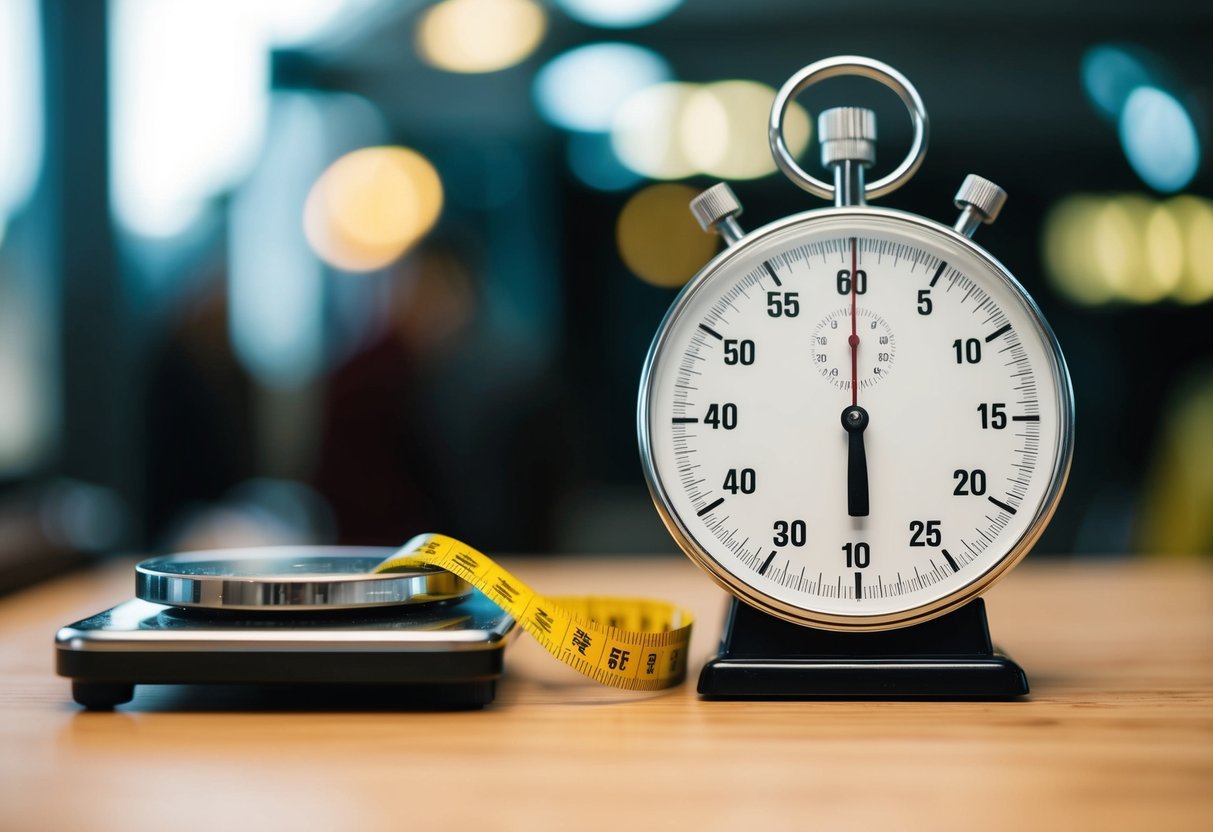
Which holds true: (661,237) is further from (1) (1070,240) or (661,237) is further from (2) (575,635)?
(2) (575,635)

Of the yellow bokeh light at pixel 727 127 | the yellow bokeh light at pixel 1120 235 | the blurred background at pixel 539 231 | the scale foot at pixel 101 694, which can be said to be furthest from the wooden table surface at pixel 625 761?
the yellow bokeh light at pixel 1120 235

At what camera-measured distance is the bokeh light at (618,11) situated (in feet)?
11.3

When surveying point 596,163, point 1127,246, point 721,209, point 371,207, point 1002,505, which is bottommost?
point 1002,505

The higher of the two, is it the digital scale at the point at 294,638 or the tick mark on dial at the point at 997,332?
the tick mark on dial at the point at 997,332

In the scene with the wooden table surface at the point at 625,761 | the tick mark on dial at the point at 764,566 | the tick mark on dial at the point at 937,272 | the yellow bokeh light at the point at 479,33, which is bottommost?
the wooden table surface at the point at 625,761

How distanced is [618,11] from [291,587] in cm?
312

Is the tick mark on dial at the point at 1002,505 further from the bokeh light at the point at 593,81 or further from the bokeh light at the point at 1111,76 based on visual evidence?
the bokeh light at the point at 1111,76

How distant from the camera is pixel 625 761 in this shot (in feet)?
2.05

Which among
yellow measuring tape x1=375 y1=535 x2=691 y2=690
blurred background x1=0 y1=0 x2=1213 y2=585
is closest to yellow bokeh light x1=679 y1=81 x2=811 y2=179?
blurred background x1=0 y1=0 x2=1213 y2=585

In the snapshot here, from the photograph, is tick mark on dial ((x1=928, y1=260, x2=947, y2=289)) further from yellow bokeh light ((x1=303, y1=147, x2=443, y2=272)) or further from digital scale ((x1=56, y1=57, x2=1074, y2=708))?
yellow bokeh light ((x1=303, y1=147, x2=443, y2=272))

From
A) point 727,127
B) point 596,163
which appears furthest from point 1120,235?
point 596,163

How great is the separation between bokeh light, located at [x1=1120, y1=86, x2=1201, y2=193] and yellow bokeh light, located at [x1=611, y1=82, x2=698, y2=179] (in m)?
1.36

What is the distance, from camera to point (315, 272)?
10.8 ft

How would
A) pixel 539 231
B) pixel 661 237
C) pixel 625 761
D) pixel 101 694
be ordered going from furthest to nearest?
pixel 539 231, pixel 661 237, pixel 101 694, pixel 625 761
